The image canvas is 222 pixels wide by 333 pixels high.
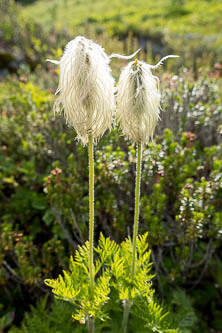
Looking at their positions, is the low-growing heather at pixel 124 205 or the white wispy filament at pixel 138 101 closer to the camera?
the white wispy filament at pixel 138 101

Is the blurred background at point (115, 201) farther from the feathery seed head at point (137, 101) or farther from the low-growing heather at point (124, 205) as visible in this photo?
the feathery seed head at point (137, 101)

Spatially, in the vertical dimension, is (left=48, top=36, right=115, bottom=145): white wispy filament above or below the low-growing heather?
above

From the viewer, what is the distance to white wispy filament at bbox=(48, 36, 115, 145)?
1086 mm

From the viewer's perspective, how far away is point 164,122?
9.75ft

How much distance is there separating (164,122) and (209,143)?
506 millimetres

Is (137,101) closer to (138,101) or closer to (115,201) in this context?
(138,101)

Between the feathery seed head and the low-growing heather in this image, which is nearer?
the feathery seed head

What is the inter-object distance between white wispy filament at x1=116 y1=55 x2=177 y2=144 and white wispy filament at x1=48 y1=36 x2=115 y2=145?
0.06m

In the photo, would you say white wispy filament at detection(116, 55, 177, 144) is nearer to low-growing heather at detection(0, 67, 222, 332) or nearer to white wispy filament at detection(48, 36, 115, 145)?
white wispy filament at detection(48, 36, 115, 145)

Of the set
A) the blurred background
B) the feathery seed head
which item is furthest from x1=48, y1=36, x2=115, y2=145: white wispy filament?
the blurred background

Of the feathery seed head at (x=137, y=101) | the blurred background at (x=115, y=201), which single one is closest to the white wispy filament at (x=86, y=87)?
the feathery seed head at (x=137, y=101)

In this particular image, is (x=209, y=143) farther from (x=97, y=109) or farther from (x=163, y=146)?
(x=97, y=109)

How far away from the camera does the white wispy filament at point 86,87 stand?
1086mm

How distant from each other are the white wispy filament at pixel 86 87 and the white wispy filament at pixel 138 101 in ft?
0.18
